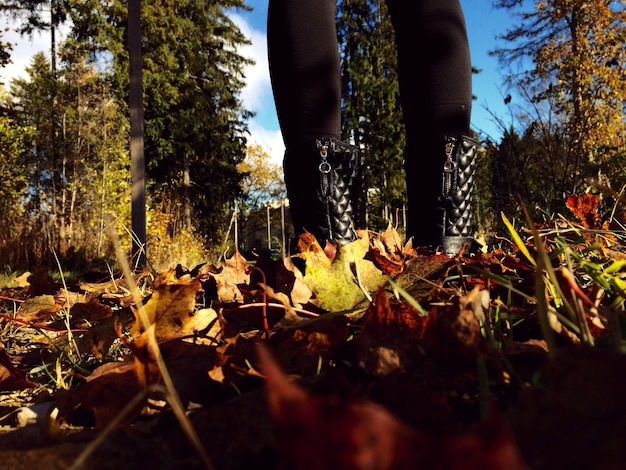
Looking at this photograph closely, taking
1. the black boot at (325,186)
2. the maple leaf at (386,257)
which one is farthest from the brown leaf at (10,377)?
the black boot at (325,186)

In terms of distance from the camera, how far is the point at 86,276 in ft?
5.05

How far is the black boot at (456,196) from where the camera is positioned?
1.36 meters

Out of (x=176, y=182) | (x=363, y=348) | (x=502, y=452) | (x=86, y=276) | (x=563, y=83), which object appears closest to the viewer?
(x=502, y=452)

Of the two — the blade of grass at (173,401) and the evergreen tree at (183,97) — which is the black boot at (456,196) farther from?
the evergreen tree at (183,97)

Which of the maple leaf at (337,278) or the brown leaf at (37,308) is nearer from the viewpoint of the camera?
the maple leaf at (337,278)

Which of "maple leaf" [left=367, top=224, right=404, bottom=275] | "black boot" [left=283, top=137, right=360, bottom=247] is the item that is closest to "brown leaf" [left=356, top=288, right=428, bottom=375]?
"maple leaf" [left=367, top=224, right=404, bottom=275]

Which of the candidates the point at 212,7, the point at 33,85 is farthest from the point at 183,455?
the point at 212,7

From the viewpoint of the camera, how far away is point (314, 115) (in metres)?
1.46

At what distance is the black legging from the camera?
1.41 m

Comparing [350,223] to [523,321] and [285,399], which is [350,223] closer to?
[523,321]

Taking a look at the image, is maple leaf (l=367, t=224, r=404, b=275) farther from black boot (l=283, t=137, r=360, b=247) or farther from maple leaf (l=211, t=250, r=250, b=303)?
black boot (l=283, t=137, r=360, b=247)

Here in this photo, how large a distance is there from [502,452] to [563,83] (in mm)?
16037

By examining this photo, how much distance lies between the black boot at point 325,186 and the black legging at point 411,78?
0.05 meters

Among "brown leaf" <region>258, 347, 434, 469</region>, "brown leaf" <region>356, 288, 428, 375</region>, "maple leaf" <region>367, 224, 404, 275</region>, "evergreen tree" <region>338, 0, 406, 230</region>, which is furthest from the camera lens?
"evergreen tree" <region>338, 0, 406, 230</region>
